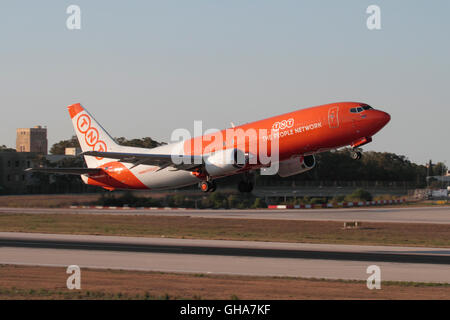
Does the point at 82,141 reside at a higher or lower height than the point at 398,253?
higher

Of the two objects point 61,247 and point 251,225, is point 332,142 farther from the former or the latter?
point 251,225

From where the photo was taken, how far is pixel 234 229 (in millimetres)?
68875

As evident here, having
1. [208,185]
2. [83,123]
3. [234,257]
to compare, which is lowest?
[234,257]

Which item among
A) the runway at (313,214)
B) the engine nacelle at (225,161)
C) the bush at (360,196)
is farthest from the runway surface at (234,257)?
the bush at (360,196)

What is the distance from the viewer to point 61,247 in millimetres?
50562

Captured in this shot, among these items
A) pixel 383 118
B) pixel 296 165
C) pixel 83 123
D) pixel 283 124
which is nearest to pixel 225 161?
pixel 283 124

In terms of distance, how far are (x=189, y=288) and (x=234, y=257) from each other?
43.5 ft

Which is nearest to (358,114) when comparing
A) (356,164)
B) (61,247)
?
(61,247)

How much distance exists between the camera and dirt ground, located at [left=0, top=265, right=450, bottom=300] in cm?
2877

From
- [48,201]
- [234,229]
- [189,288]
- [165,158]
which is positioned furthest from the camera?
[48,201]

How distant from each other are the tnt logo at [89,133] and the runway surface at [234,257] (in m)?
11.8

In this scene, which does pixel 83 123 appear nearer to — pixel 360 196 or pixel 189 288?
pixel 189 288

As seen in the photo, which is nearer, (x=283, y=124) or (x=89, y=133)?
(x=283, y=124)
